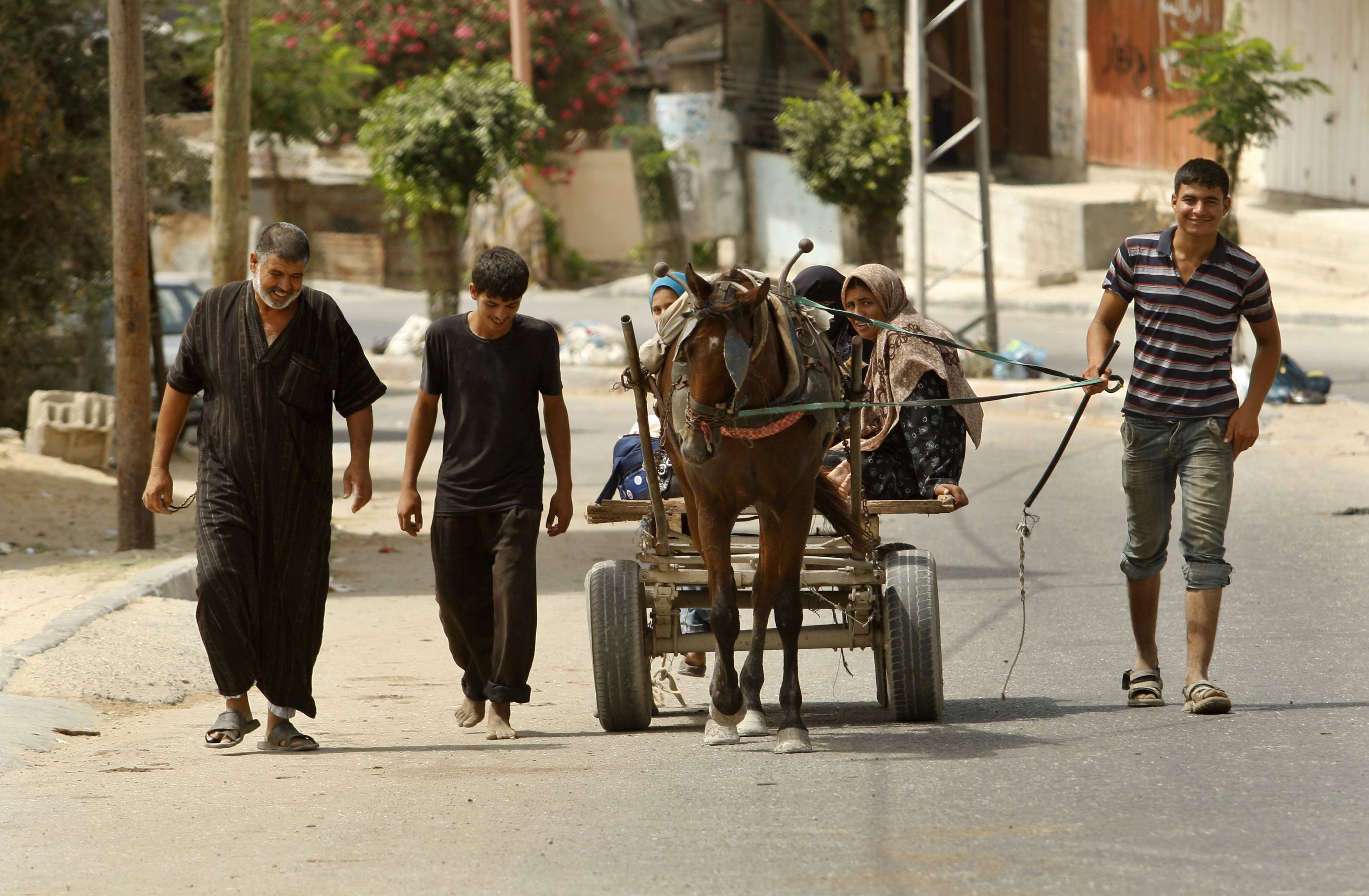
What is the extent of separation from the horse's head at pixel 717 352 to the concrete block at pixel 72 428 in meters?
9.90

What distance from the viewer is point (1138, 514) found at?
6.19 m

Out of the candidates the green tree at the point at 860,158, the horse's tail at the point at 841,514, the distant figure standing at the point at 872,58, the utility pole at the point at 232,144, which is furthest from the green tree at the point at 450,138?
the horse's tail at the point at 841,514

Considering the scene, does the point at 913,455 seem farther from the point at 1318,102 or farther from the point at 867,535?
the point at 1318,102

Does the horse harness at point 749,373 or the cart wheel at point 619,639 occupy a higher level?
the horse harness at point 749,373

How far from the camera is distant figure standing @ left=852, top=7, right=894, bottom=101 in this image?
31219mm

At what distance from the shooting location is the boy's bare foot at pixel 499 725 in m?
6.11

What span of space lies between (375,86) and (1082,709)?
104 feet

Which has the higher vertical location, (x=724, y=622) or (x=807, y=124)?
(x=807, y=124)

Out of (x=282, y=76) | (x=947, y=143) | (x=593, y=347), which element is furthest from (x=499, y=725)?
(x=282, y=76)

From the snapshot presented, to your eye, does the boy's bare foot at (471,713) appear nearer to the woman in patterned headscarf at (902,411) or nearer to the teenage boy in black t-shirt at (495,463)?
the teenage boy in black t-shirt at (495,463)

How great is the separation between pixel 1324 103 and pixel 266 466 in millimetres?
21592

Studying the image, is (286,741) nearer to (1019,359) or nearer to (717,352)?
(717,352)

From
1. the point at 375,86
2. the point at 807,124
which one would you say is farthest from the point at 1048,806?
the point at 375,86

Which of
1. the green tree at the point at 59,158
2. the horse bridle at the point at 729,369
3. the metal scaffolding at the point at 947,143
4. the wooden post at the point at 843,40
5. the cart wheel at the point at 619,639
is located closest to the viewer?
the horse bridle at the point at 729,369
